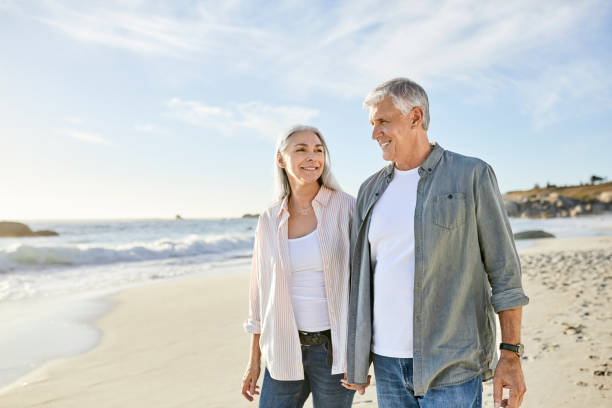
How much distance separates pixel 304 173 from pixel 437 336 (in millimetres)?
1174

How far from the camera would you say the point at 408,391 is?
2.06 m

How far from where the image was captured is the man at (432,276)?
1.93 m

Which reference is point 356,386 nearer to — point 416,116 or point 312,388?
point 312,388

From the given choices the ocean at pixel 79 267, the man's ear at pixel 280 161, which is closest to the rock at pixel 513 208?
the ocean at pixel 79 267

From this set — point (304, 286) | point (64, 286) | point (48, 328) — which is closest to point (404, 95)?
point (304, 286)

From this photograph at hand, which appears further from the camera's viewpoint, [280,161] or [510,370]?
[280,161]

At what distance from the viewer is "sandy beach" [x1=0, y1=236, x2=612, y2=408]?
160 inches

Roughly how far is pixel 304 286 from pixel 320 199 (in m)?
0.50

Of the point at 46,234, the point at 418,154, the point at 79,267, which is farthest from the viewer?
the point at 46,234

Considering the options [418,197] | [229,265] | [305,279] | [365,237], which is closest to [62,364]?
[305,279]

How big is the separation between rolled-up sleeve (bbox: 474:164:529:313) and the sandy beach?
87.6 inches

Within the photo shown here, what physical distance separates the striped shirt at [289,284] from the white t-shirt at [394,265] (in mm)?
278

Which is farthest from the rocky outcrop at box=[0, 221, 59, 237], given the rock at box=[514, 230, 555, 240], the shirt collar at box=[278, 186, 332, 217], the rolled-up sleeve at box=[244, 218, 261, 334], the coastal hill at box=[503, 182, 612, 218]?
the coastal hill at box=[503, 182, 612, 218]

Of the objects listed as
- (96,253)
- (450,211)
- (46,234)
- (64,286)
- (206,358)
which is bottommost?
(206,358)
